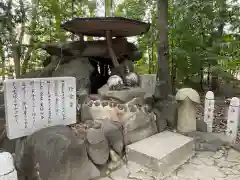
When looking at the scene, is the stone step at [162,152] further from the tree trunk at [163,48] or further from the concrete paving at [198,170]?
the tree trunk at [163,48]

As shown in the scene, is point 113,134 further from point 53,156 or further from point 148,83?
point 148,83

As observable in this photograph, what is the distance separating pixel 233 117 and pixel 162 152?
5.99ft

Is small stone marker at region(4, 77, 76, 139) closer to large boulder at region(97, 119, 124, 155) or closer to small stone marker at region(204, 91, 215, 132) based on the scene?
large boulder at region(97, 119, 124, 155)

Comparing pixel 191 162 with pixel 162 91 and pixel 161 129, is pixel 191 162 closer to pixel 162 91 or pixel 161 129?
pixel 161 129

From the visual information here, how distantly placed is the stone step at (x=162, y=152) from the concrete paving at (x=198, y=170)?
75 mm

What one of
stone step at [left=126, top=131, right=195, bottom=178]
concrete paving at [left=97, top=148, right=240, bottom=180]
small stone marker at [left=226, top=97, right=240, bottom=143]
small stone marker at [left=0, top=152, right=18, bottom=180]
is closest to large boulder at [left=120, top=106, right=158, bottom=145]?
stone step at [left=126, top=131, right=195, bottom=178]

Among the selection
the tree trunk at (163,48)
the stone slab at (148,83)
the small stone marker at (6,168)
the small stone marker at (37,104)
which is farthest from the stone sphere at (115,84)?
the small stone marker at (6,168)

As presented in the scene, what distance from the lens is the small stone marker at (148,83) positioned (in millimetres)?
4645

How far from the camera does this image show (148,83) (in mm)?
4770

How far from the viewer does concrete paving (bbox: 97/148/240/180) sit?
3.00 meters

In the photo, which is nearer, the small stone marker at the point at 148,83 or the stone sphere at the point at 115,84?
the stone sphere at the point at 115,84

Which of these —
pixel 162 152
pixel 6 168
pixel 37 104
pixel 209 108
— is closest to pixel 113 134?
pixel 162 152

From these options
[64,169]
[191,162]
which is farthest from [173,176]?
[64,169]

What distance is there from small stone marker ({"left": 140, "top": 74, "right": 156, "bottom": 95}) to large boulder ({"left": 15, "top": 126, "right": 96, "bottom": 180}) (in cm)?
224
